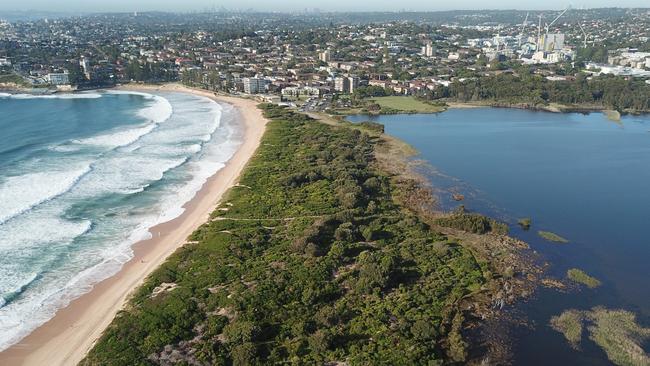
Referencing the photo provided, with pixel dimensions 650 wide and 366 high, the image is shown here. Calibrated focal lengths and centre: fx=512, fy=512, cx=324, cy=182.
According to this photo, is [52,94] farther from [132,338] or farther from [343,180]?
[132,338]

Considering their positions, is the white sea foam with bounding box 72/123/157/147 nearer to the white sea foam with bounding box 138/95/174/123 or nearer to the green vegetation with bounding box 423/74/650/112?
the white sea foam with bounding box 138/95/174/123

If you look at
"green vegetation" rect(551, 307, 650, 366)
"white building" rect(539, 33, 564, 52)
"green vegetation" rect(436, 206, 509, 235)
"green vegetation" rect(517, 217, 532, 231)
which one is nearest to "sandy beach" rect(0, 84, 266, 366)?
"green vegetation" rect(436, 206, 509, 235)

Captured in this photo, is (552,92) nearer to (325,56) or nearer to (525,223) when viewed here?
(325,56)

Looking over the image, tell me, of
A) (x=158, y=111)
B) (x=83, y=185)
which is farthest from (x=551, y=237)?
(x=158, y=111)

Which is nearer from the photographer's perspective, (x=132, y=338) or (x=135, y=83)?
(x=132, y=338)

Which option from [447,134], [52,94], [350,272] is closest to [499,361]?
[350,272]

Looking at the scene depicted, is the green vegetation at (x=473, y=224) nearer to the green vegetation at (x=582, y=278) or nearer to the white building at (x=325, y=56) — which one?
the green vegetation at (x=582, y=278)
